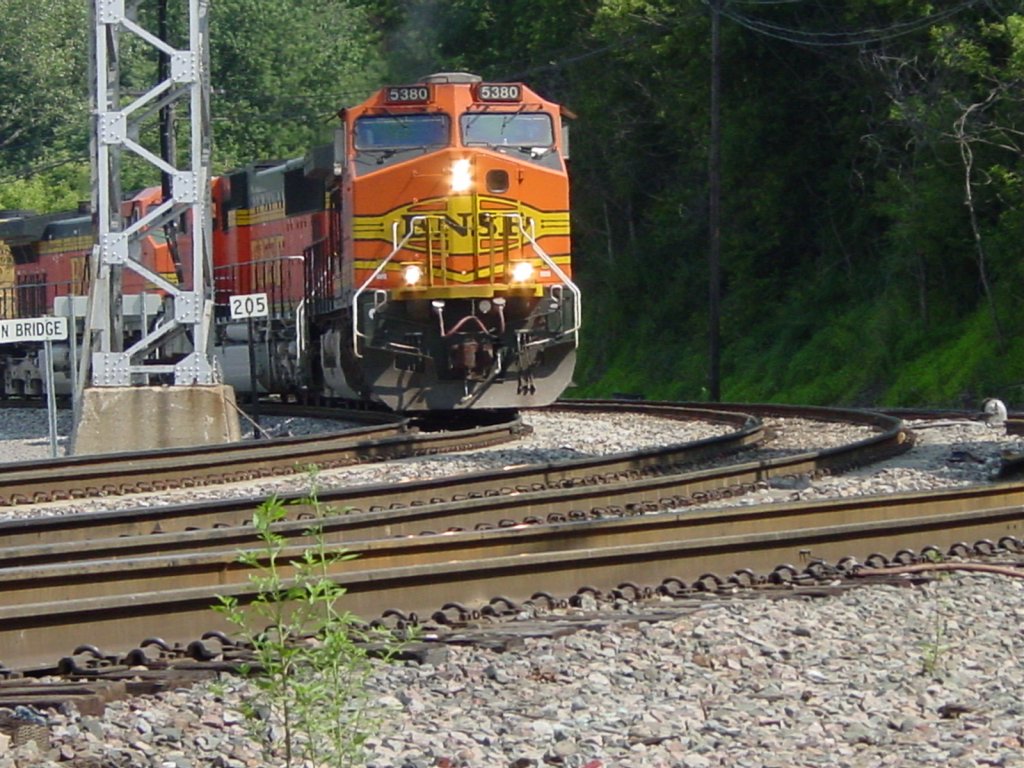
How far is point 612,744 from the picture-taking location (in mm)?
4781

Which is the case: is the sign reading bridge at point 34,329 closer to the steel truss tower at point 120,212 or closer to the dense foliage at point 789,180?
the steel truss tower at point 120,212

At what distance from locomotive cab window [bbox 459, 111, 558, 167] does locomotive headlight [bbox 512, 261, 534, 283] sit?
1.18m

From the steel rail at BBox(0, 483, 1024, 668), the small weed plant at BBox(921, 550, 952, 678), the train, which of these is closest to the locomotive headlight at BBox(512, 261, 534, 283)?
the train

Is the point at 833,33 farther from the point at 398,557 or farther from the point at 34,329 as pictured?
the point at 398,557

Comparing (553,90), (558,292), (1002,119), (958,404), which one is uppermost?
(553,90)

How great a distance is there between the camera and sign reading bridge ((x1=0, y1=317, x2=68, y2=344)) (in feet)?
52.2

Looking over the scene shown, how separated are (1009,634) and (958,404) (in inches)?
779

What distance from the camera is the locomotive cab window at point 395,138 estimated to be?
17953 millimetres

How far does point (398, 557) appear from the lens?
6984mm

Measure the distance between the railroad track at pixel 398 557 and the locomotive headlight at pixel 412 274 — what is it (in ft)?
25.2

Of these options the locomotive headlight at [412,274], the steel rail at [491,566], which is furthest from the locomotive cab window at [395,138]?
the steel rail at [491,566]

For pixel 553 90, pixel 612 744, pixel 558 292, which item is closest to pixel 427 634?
pixel 612 744

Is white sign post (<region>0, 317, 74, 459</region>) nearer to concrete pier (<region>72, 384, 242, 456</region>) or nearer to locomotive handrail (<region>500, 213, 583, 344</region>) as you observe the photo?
concrete pier (<region>72, 384, 242, 456</region>)

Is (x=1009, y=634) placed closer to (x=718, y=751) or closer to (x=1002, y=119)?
(x=718, y=751)
